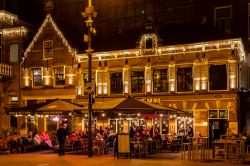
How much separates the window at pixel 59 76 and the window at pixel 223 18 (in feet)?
42.1

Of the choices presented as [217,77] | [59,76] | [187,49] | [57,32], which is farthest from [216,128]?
[57,32]

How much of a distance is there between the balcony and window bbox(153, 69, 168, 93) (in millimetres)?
12693

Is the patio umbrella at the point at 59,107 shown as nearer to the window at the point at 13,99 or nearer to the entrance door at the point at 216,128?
the entrance door at the point at 216,128

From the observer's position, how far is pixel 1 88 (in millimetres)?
38469

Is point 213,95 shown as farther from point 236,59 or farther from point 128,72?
point 128,72

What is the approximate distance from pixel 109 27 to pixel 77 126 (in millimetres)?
9817

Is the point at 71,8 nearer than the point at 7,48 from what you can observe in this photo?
No

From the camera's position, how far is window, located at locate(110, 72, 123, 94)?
3456 cm

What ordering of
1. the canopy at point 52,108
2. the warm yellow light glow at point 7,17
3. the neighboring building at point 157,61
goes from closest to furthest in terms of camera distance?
the canopy at point 52,108 < the neighboring building at point 157,61 < the warm yellow light glow at point 7,17

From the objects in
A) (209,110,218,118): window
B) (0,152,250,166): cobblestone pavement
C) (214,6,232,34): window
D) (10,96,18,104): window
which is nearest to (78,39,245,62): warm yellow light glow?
(214,6,232,34): window

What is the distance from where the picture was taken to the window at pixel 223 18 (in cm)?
3431

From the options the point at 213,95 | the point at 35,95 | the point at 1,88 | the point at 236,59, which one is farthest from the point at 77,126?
the point at 236,59

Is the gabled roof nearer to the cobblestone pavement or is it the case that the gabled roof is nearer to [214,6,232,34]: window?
[214,6,232,34]: window

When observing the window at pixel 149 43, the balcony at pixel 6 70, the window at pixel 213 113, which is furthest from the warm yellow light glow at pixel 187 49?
the balcony at pixel 6 70
